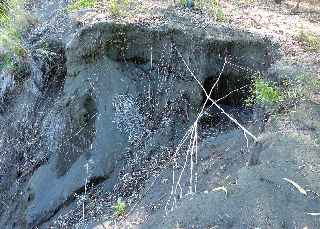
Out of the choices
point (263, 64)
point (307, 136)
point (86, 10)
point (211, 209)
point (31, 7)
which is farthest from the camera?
point (31, 7)

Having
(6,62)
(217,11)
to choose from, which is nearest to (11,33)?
(6,62)

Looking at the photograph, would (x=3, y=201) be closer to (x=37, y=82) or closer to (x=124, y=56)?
(x=37, y=82)

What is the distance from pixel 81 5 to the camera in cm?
888

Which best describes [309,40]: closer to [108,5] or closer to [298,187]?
[108,5]

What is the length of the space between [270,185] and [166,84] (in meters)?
3.25

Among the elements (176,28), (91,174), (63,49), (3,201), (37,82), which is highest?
(176,28)

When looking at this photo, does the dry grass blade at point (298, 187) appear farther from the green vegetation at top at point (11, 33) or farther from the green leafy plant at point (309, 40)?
the green vegetation at top at point (11, 33)

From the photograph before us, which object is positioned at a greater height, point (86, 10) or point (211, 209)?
point (86, 10)

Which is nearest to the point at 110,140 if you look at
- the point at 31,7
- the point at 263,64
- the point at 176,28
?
the point at 176,28

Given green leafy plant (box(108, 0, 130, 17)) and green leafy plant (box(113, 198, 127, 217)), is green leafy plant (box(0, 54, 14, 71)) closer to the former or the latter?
green leafy plant (box(108, 0, 130, 17))

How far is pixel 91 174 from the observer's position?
720cm

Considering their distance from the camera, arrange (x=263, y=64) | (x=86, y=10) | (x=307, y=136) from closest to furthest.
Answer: (x=307, y=136) < (x=263, y=64) < (x=86, y=10)

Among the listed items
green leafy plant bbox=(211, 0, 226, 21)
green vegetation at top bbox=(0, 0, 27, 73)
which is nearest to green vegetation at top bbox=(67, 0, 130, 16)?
green vegetation at top bbox=(0, 0, 27, 73)

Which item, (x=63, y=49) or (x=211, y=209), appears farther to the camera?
(x=63, y=49)
